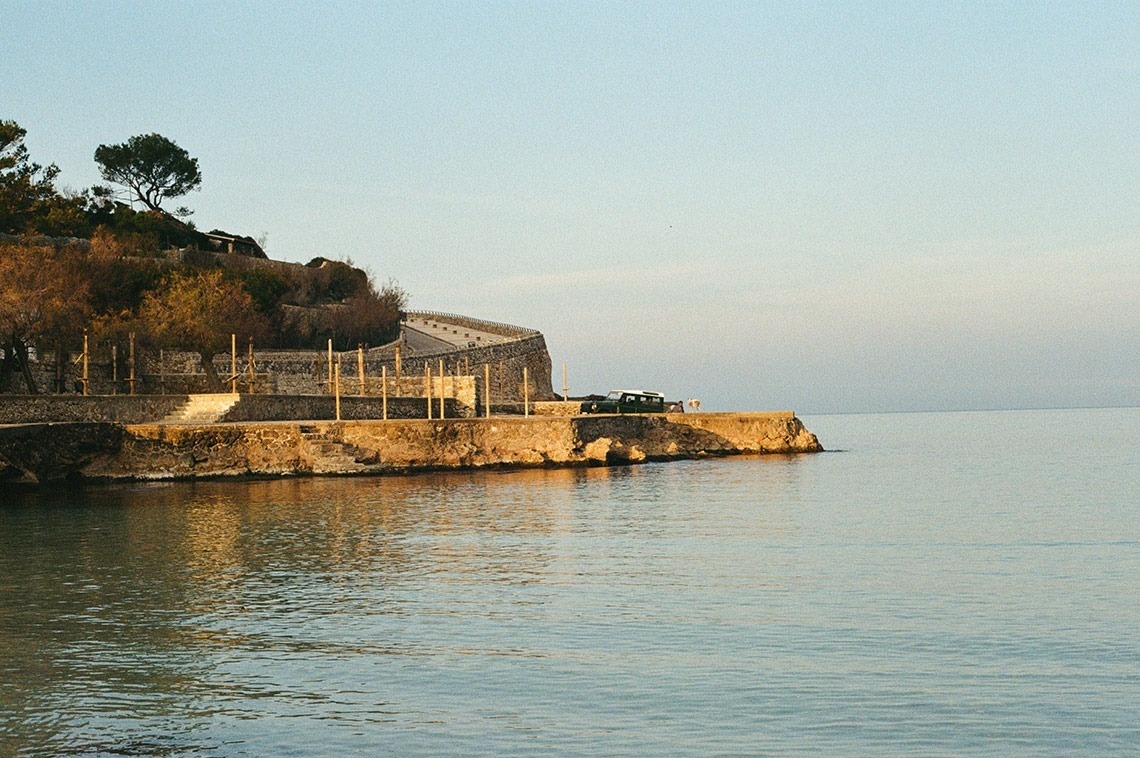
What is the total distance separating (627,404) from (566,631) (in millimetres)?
46527

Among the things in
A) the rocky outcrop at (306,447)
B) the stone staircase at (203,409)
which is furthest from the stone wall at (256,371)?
the rocky outcrop at (306,447)

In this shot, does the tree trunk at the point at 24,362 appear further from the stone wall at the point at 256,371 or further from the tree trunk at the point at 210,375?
the tree trunk at the point at 210,375

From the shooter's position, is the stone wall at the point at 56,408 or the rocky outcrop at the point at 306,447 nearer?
the rocky outcrop at the point at 306,447

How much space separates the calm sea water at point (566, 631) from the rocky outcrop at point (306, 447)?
914cm

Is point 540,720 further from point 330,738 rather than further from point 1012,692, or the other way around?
point 1012,692

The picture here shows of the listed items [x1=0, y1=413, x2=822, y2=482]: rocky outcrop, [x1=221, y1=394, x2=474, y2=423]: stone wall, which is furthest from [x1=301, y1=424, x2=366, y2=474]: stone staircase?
[x1=221, y1=394, x2=474, y2=423]: stone wall

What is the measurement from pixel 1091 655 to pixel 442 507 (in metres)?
20.3

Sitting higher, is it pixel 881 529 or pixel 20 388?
pixel 20 388

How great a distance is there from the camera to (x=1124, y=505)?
34.5 m

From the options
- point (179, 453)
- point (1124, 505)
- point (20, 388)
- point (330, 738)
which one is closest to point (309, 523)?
point (179, 453)

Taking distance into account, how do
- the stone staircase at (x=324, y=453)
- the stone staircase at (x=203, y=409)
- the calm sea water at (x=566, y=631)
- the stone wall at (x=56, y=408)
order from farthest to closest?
the stone staircase at (x=203, y=409)
the stone staircase at (x=324, y=453)
the stone wall at (x=56, y=408)
the calm sea water at (x=566, y=631)

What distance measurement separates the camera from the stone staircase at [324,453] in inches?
1694

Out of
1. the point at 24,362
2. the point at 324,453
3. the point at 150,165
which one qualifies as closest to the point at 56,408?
the point at 324,453

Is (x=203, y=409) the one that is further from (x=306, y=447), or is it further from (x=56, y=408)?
(x=56, y=408)
